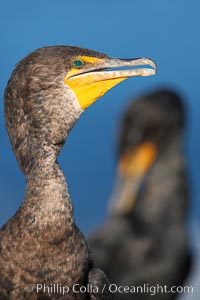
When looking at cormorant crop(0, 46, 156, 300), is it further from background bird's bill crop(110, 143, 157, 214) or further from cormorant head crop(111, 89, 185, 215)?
cormorant head crop(111, 89, 185, 215)

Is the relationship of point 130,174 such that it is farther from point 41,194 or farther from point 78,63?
point 41,194

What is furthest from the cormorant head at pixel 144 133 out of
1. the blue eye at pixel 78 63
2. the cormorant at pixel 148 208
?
the blue eye at pixel 78 63

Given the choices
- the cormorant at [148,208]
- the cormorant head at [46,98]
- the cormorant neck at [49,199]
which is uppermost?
the cormorant head at [46,98]

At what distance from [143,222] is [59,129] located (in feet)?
13.7

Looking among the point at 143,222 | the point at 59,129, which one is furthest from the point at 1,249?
the point at 143,222

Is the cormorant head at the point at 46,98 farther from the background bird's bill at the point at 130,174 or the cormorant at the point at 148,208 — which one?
the background bird's bill at the point at 130,174

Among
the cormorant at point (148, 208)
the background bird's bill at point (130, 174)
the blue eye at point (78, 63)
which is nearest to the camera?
the blue eye at point (78, 63)

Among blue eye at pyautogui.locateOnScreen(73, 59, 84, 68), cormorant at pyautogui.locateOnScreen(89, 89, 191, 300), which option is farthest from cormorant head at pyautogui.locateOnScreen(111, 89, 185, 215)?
blue eye at pyautogui.locateOnScreen(73, 59, 84, 68)

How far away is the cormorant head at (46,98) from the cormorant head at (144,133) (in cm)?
448

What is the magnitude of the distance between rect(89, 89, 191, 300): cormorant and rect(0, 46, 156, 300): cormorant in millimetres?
2772

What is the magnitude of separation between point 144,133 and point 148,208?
3.58 feet

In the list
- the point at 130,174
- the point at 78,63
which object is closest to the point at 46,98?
the point at 78,63

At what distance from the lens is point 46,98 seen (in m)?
6.03

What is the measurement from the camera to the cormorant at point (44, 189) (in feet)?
19.6
